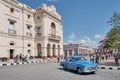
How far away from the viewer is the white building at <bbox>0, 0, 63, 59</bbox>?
34.2 meters

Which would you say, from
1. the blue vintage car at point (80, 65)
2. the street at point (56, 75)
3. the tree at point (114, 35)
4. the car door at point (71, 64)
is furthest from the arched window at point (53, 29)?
the street at point (56, 75)

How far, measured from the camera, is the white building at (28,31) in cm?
3425

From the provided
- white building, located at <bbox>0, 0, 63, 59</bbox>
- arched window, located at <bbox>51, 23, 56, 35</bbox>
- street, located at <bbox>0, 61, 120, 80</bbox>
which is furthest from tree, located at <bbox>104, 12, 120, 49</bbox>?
arched window, located at <bbox>51, 23, 56, 35</bbox>

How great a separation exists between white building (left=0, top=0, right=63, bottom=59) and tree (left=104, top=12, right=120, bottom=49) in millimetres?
19088

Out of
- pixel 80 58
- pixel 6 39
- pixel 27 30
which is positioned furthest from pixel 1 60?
pixel 80 58

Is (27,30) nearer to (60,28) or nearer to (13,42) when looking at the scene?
(13,42)

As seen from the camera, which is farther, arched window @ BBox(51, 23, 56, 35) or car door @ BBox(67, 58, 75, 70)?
arched window @ BBox(51, 23, 56, 35)

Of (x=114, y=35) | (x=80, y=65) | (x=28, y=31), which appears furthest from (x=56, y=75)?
(x=28, y=31)

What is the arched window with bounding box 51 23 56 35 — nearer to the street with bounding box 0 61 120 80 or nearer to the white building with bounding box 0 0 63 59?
the white building with bounding box 0 0 63 59

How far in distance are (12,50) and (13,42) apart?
5.20ft

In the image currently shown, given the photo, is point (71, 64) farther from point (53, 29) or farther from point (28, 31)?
point (53, 29)

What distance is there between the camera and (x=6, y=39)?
34.2 metres

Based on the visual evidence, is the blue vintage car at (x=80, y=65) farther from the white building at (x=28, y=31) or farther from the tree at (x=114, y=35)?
the white building at (x=28, y=31)

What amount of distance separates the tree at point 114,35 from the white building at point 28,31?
1909cm
